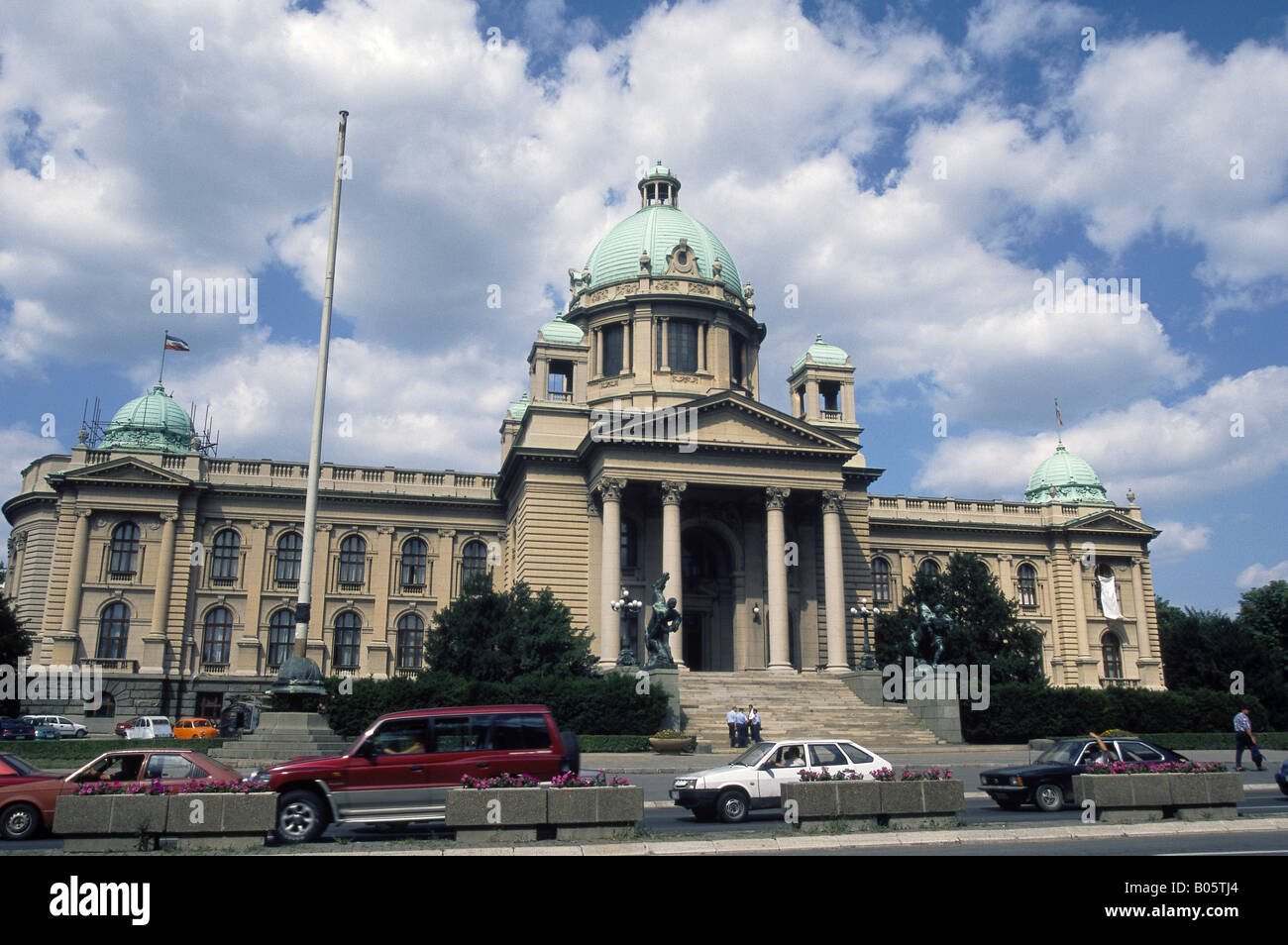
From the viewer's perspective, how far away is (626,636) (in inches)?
1900

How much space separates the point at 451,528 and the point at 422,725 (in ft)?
139

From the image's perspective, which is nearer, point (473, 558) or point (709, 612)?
point (709, 612)

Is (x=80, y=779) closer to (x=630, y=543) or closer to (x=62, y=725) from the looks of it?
(x=62, y=725)

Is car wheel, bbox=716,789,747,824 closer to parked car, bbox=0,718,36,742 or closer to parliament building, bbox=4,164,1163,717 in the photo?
parliament building, bbox=4,164,1163,717

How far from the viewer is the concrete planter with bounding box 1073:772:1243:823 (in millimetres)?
16375

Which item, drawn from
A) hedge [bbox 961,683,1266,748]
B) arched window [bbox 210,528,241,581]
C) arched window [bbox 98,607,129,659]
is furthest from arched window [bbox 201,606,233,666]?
hedge [bbox 961,683,1266,748]

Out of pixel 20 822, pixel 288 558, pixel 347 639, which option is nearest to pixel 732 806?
pixel 20 822

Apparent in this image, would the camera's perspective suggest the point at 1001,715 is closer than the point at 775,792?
No

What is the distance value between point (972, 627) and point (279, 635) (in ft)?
120

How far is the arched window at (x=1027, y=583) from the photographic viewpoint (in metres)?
65.8

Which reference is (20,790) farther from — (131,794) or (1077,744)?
(1077,744)

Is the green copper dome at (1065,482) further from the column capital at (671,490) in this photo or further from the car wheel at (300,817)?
the car wheel at (300,817)
